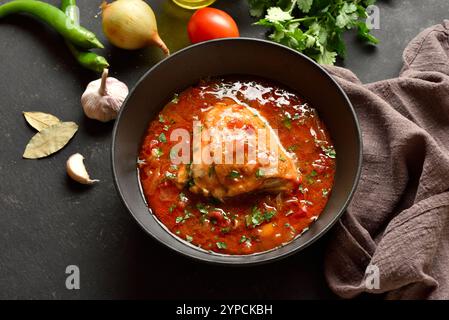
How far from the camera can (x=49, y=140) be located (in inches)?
185

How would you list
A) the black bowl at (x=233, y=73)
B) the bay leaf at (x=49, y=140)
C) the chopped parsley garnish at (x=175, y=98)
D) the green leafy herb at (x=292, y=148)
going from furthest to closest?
1. the bay leaf at (x=49, y=140)
2. the chopped parsley garnish at (x=175, y=98)
3. the green leafy herb at (x=292, y=148)
4. the black bowl at (x=233, y=73)

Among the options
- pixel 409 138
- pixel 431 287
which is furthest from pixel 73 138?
pixel 431 287

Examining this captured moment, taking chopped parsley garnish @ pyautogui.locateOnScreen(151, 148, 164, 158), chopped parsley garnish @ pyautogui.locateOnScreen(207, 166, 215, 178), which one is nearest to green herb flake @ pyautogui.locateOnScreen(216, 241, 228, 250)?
chopped parsley garnish @ pyautogui.locateOnScreen(207, 166, 215, 178)

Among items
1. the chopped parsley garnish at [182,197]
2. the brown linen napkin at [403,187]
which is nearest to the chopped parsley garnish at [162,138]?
the chopped parsley garnish at [182,197]

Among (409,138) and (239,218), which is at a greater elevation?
(409,138)

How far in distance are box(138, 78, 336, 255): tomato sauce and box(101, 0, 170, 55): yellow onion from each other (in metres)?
0.57

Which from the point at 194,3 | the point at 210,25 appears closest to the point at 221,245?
the point at 210,25

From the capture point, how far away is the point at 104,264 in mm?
4422

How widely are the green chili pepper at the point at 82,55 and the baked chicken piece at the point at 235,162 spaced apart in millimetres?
1046

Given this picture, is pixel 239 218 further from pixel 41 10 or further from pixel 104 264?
pixel 41 10

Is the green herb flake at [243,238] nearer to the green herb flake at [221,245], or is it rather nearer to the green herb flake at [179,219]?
the green herb flake at [221,245]

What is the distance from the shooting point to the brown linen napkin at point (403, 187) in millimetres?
4121

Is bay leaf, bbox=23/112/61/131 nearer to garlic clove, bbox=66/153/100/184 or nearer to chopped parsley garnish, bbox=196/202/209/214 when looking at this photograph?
garlic clove, bbox=66/153/100/184

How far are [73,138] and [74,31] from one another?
0.78 m
